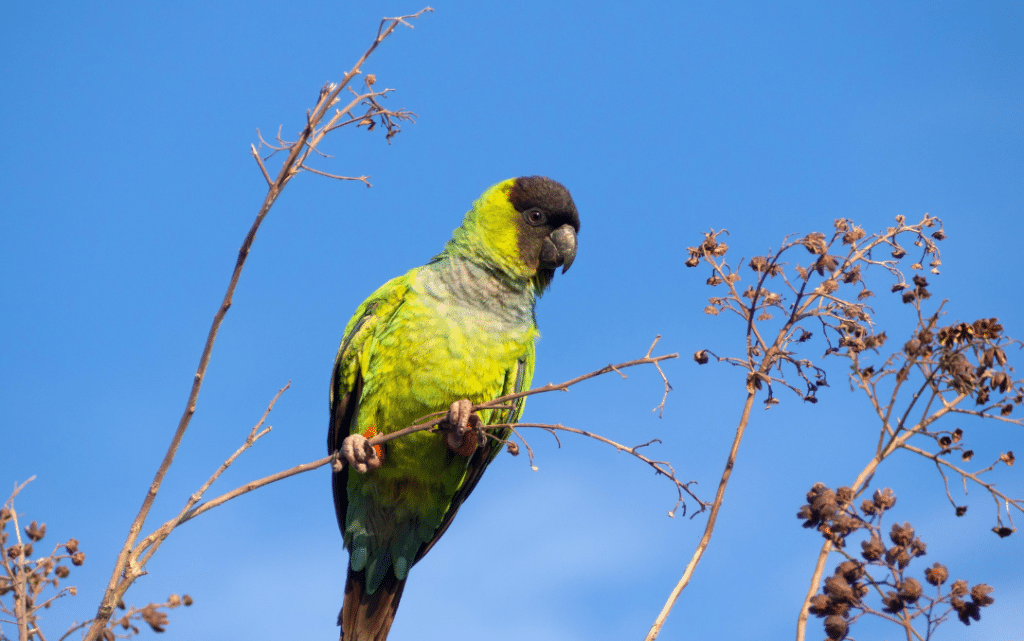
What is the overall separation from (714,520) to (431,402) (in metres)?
2.54

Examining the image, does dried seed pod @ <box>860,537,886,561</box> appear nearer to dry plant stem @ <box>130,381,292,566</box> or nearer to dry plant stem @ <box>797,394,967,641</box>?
dry plant stem @ <box>797,394,967,641</box>

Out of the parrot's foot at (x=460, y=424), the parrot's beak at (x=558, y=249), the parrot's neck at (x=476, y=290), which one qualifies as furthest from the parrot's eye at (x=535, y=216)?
the parrot's foot at (x=460, y=424)

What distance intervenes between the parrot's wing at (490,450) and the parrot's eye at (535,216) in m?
0.95

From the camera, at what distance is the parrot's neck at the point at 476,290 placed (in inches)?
200

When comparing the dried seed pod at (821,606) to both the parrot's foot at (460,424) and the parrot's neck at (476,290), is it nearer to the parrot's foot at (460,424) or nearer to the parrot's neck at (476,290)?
the parrot's foot at (460,424)

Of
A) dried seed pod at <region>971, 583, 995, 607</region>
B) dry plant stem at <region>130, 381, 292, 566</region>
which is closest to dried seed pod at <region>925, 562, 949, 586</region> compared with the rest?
dried seed pod at <region>971, 583, 995, 607</region>

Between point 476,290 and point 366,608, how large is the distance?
2.25 metres

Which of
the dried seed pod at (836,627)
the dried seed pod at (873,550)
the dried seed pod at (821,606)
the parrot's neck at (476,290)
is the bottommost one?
the dried seed pod at (836,627)

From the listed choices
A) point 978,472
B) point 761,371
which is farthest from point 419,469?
point 978,472

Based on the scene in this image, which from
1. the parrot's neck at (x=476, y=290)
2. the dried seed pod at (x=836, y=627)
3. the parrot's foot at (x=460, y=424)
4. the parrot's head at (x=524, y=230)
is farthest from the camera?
the parrot's head at (x=524, y=230)

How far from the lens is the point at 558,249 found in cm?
565

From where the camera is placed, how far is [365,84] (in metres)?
3.44

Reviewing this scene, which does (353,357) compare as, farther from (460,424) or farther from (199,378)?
(199,378)

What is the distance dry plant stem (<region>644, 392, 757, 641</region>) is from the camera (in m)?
2.37
